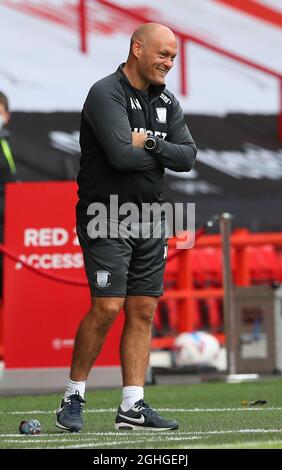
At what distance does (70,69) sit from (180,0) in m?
1.68

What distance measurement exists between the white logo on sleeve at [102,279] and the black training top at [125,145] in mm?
278

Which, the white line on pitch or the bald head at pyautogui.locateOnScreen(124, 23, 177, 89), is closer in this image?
the bald head at pyautogui.locateOnScreen(124, 23, 177, 89)

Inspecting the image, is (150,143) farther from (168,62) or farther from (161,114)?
(168,62)

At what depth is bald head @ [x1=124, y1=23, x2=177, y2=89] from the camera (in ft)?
23.0

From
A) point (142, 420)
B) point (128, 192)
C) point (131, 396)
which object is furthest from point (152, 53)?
point (142, 420)

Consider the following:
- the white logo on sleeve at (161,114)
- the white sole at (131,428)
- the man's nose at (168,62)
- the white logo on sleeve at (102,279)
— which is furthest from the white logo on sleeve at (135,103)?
the white sole at (131,428)

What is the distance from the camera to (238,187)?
15.5 metres

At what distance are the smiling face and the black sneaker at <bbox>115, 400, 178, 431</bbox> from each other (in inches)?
60.1

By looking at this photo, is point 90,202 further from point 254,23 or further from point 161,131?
point 254,23

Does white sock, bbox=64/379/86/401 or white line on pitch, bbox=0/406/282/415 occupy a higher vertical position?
white sock, bbox=64/379/86/401

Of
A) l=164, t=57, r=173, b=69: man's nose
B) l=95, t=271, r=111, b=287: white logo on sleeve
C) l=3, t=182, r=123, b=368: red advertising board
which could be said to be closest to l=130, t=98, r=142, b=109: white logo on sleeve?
l=164, t=57, r=173, b=69: man's nose

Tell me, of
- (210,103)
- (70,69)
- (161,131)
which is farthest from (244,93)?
(161,131)

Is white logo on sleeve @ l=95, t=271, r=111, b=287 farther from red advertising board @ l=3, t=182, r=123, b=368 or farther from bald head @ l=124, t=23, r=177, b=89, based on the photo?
red advertising board @ l=3, t=182, r=123, b=368

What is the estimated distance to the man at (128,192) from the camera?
6934 mm
